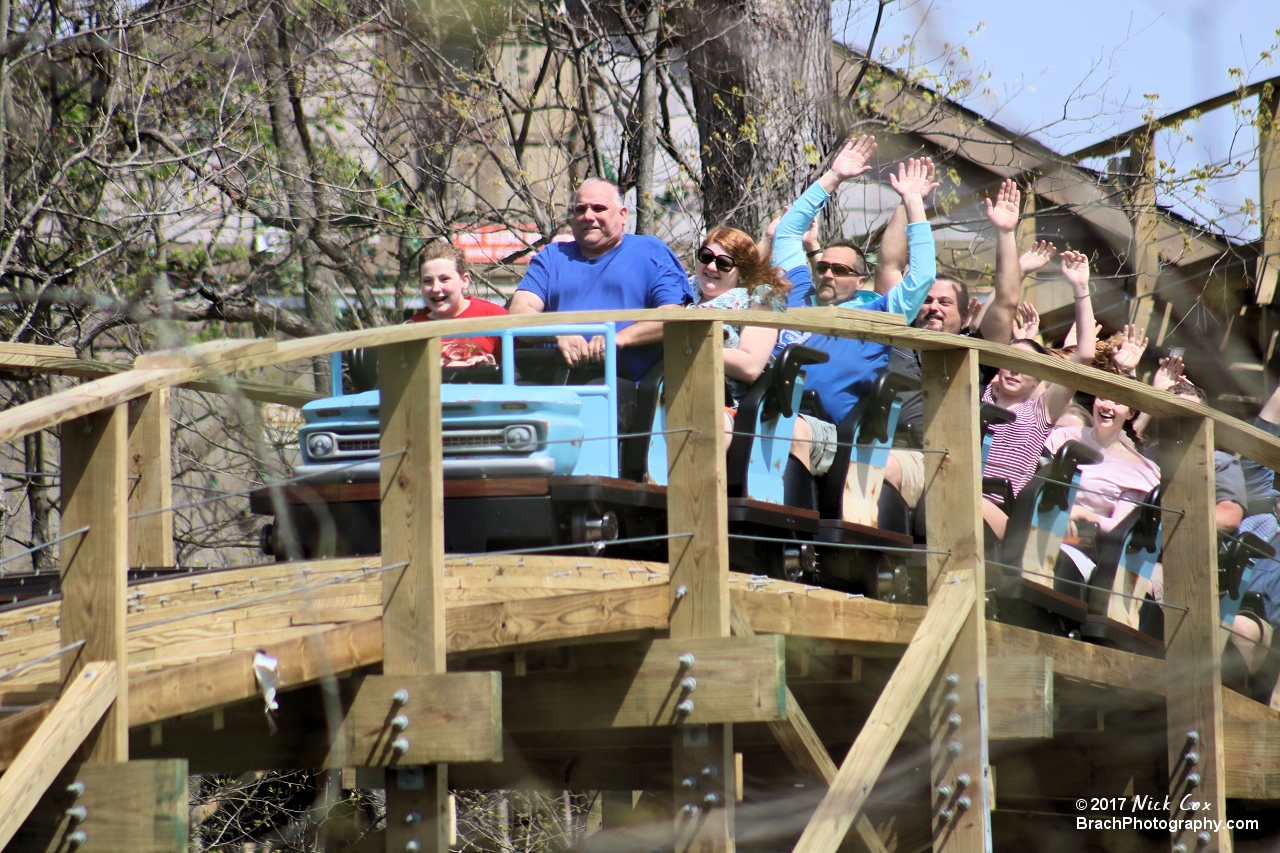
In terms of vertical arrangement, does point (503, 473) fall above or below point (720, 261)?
below

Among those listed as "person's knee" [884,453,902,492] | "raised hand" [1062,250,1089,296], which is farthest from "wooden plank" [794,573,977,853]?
"raised hand" [1062,250,1089,296]

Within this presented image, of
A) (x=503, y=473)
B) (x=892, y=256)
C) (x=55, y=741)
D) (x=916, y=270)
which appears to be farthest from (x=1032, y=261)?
(x=55, y=741)

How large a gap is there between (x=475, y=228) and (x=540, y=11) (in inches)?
63.5

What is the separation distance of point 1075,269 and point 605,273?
1.93 meters

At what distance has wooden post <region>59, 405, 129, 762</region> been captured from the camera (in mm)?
2705

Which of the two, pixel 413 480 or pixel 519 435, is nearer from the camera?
pixel 413 480

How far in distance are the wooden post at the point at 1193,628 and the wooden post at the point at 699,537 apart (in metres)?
1.66

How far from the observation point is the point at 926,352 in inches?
175

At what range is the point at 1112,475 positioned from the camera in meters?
6.08

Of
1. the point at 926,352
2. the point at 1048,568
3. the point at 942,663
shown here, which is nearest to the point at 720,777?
the point at 942,663

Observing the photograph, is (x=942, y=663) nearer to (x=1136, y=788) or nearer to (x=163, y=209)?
(x=1136, y=788)

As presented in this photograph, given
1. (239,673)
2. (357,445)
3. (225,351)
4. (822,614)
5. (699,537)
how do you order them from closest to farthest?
(225,351)
(239,673)
(699,537)
(822,614)
(357,445)

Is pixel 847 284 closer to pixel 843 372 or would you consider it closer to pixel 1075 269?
pixel 843 372

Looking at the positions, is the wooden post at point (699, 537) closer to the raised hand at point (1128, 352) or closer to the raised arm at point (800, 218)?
the raised arm at point (800, 218)
